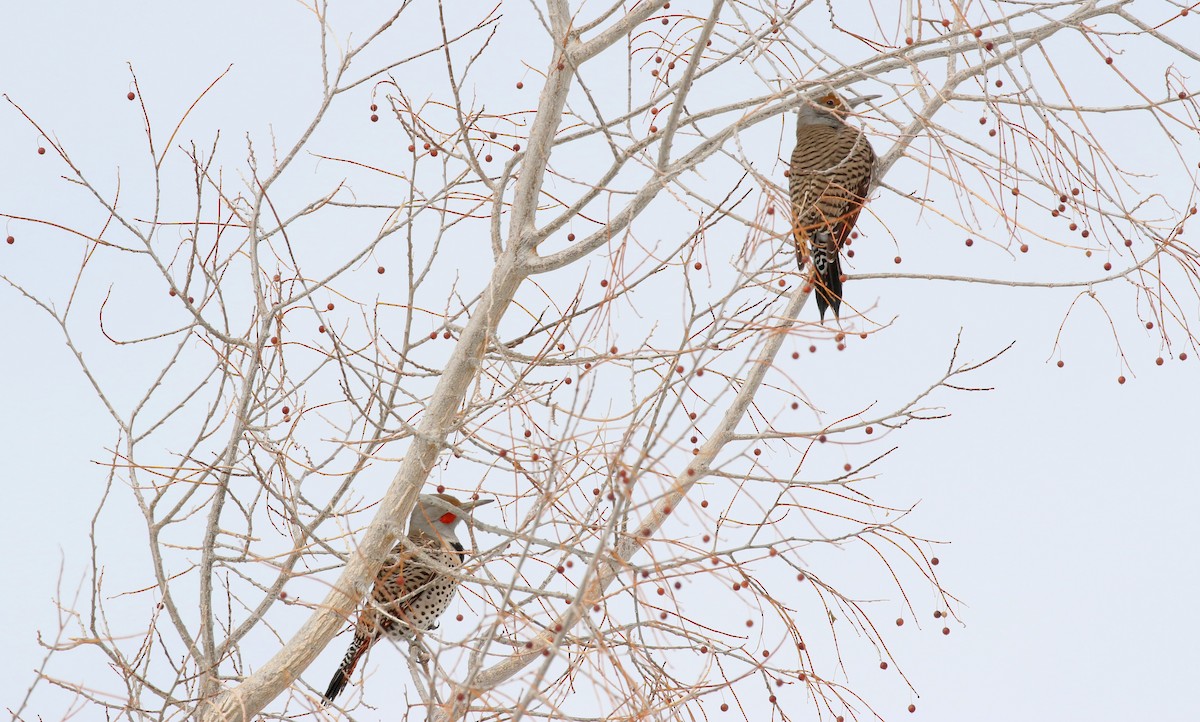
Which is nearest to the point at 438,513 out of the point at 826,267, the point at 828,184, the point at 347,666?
the point at 347,666

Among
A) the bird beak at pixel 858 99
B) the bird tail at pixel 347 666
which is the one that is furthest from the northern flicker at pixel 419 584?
the bird beak at pixel 858 99

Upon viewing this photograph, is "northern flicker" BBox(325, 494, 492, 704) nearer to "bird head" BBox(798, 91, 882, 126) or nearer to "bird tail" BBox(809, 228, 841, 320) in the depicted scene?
"bird tail" BBox(809, 228, 841, 320)

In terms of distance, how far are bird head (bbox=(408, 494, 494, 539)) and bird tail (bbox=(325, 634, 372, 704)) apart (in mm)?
459

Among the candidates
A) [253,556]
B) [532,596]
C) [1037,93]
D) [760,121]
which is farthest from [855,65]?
[253,556]

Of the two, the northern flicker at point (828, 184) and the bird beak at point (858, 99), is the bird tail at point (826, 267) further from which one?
the bird beak at point (858, 99)

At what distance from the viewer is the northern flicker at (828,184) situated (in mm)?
4316

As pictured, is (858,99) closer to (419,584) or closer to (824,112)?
(824,112)

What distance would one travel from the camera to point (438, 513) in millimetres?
4648

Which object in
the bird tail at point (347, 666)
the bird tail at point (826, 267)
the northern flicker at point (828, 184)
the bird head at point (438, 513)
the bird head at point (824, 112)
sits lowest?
the bird tail at point (347, 666)

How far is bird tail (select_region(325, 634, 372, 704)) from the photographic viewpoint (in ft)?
14.2

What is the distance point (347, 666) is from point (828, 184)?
8.07ft

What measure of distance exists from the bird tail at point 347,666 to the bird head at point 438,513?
459 mm

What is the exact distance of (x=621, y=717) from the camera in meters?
3.09

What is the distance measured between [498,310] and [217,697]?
159 cm
